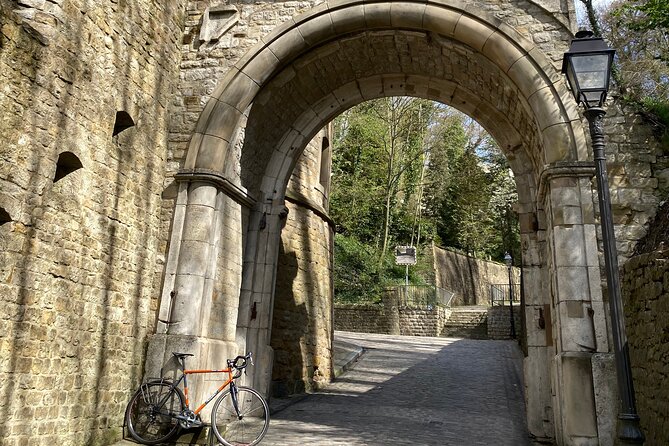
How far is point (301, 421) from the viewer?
22.6 ft

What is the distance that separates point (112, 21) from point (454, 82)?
14.9ft

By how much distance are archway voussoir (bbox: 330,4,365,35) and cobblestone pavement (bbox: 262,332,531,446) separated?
4.98m

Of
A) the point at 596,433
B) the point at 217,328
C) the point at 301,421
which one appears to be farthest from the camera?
the point at 301,421

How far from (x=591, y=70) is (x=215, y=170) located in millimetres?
4202

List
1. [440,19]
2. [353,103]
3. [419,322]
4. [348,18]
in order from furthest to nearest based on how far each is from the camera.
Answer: [419,322]
[353,103]
[348,18]
[440,19]

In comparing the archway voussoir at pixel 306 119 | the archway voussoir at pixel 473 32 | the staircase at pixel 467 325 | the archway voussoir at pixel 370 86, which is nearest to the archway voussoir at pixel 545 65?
the archway voussoir at pixel 473 32

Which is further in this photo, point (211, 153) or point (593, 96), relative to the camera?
point (211, 153)

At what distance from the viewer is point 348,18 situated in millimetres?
6602

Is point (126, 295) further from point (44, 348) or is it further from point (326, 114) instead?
point (326, 114)

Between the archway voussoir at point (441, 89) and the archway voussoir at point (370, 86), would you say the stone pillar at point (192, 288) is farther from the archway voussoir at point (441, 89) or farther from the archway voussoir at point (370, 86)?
the archway voussoir at point (441, 89)

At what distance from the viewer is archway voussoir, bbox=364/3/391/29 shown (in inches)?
257

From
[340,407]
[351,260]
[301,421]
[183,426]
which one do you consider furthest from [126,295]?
[351,260]

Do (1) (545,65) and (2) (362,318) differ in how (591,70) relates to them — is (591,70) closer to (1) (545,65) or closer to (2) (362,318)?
(1) (545,65)

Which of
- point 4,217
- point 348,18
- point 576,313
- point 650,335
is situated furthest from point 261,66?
point 650,335
